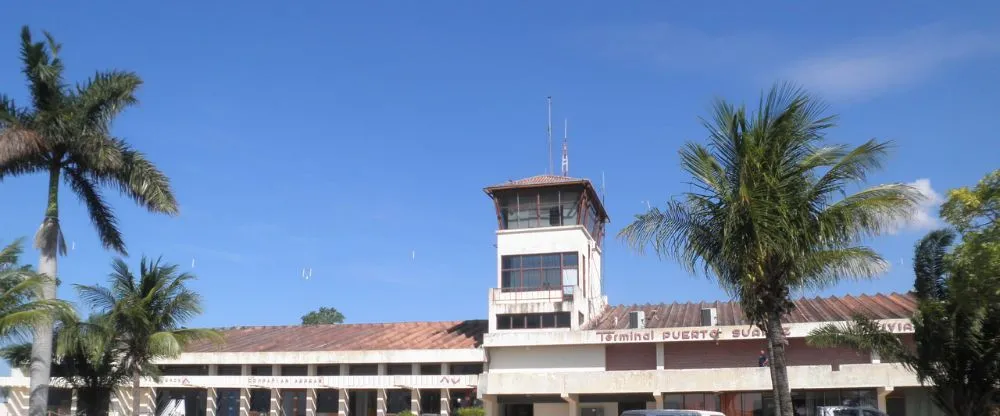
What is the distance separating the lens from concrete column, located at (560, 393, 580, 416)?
44069 millimetres

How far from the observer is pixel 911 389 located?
40906mm

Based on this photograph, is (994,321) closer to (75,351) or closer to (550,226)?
(550,226)

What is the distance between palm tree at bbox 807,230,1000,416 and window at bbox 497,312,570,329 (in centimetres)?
1921

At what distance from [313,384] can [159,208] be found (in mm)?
23894

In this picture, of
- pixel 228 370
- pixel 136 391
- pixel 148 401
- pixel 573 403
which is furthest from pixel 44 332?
pixel 148 401

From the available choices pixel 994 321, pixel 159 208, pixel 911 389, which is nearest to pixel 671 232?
pixel 994 321

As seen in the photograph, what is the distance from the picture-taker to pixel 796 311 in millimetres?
45062

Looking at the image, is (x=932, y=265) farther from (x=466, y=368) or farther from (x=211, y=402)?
(x=211, y=402)

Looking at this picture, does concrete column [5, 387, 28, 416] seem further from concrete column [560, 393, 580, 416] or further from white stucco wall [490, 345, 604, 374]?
concrete column [560, 393, 580, 416]

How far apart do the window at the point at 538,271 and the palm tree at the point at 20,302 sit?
2779 centimetres

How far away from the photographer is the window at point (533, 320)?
4628cm

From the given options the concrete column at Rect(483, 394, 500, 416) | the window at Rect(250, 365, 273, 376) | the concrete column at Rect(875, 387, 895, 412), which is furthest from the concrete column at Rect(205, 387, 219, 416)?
the concrete column at Rect(875, 387, 895, 412)

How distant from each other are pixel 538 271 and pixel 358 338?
11722 millimetres

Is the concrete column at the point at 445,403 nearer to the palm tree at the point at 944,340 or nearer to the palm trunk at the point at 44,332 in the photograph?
the palm tree at the point at 944,340
